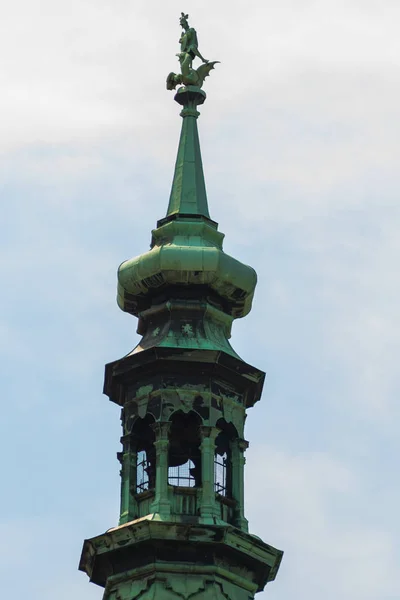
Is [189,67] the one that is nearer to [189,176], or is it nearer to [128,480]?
[189,176]

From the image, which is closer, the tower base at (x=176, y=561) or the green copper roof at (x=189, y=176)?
the tower base at (x=176, y=561)

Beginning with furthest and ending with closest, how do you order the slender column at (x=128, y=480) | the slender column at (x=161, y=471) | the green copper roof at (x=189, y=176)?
the green copper roof at (x=189, y=176), the slender column at (x=128, y=480), the slender column at (x=161, y=471)

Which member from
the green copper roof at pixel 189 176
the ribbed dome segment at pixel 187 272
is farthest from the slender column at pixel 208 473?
the green copper roof at pixel 189 176

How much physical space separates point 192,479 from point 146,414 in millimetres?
1866


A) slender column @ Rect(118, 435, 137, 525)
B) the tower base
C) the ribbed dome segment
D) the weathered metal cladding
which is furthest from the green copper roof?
the tower base

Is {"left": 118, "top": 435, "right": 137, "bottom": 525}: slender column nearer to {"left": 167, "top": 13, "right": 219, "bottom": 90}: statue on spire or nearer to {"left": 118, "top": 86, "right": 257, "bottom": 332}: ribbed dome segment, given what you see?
{"left": 118, "top": 86, "right": 257, "bottom": 332}: ribbed dome segment

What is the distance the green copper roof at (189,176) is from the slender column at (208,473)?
6.59 metres

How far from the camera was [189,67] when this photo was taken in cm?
6738

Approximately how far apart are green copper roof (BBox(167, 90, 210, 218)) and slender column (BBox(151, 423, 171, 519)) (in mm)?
6575

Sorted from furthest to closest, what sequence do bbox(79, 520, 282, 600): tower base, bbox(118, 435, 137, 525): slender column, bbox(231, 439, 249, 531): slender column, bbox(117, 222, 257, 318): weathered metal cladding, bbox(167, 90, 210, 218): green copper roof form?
bbox(167, 90, 210, 218): green copper roof < bbox(117, 222, 257, 318): weathered metal cladding < bbox(231, 439, 249, 531): slender column < bbox(118, 435, 137, 525): slender column < bbox(79, 520, 282, 600): tower base

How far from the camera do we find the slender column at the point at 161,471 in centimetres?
5981

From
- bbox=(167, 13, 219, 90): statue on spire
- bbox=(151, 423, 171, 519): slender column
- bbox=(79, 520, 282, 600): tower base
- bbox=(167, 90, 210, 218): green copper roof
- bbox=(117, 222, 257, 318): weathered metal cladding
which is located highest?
bbox=(167, 13, 219, 90): statue on spire

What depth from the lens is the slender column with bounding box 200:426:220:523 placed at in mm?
59844

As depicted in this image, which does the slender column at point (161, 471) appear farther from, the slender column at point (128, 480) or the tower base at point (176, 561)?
the slender column at point (128, 480)
